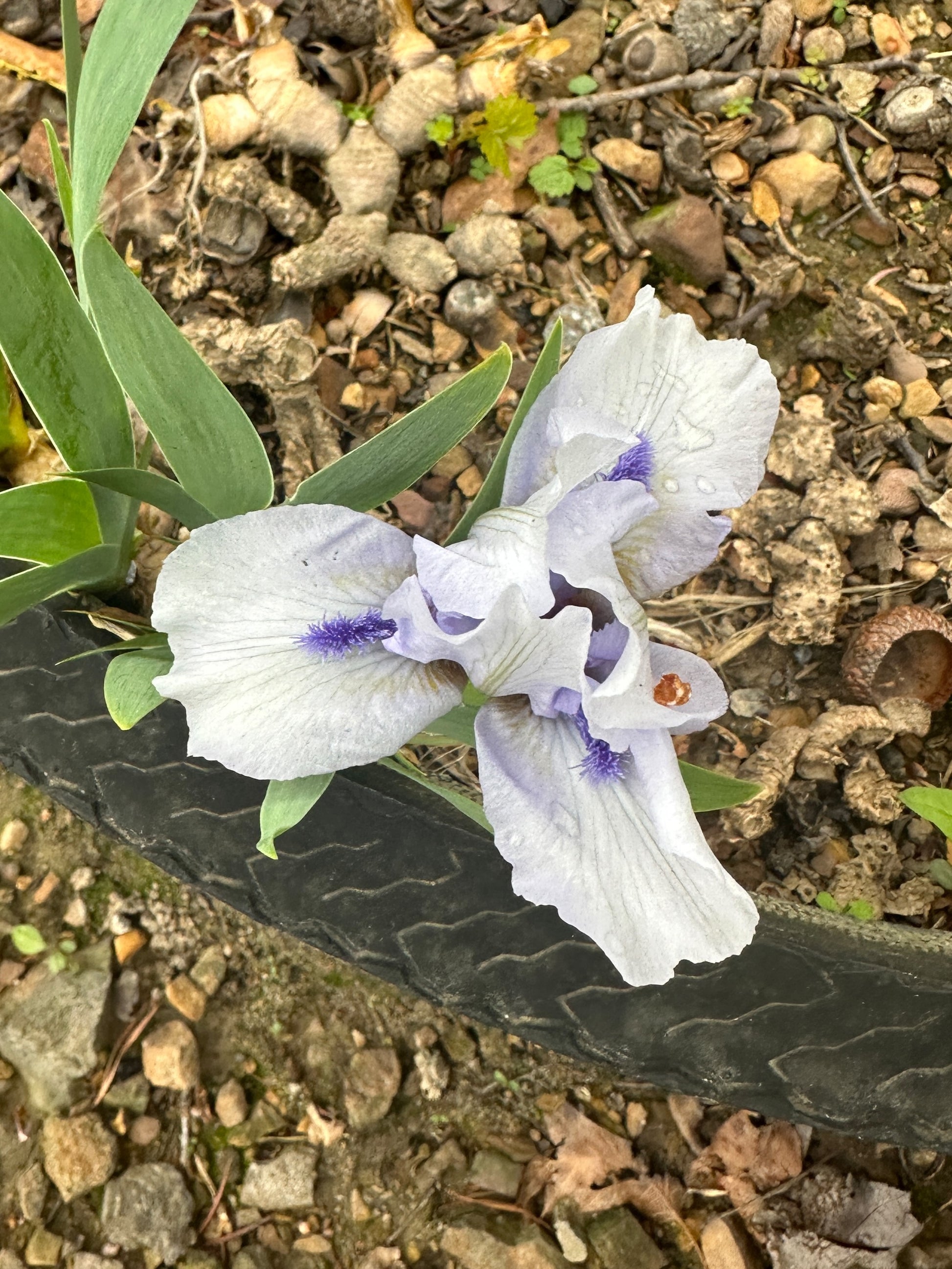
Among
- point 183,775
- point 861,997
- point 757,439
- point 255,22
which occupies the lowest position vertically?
point 861,997

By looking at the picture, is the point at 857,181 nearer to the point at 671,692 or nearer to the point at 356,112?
the point at 356,112

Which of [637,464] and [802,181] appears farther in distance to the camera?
[802,181]

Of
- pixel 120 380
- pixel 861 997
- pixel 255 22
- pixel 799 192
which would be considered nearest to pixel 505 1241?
pixel 861 997

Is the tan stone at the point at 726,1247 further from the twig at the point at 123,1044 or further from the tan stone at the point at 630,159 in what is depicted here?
the tan stone at the point at 630,159

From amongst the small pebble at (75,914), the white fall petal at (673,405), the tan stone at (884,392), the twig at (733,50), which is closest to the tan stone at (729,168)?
the twig at (733,50)

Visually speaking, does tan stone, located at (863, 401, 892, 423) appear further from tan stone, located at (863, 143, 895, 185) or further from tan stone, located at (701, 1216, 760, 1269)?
tan stone, located at (701, 1216, 760, 1269)

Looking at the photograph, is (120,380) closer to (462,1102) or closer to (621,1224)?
(462,1102)

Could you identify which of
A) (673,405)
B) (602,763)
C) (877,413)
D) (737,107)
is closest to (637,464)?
(673,405)
